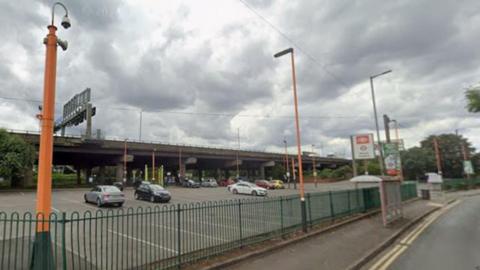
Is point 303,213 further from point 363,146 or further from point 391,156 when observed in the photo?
point 391,156

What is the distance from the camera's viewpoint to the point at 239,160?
78750 mm

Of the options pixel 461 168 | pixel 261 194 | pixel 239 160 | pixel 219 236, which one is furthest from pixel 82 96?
pixel 461 168

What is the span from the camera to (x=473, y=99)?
41.4 feet

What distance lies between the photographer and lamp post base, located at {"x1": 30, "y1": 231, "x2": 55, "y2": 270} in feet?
18.1

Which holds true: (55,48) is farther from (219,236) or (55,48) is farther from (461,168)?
(461,168)

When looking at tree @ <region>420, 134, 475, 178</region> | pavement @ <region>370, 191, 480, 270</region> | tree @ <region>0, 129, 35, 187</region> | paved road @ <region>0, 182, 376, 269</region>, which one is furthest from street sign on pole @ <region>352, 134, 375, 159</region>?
tree @ <region>420, 134, 475, 178</region>

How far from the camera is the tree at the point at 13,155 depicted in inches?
1433

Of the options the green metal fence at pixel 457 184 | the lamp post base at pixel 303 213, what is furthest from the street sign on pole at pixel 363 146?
the green metal fence at pixel 457 184

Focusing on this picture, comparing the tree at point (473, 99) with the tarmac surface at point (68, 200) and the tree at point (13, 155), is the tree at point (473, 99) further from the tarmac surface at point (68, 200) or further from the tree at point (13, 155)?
the tree at point (13, 155)

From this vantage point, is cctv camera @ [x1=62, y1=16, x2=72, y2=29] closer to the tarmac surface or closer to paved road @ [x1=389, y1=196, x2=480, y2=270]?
paved road @ [x1=389, y1=196, x2=480, y2=270]

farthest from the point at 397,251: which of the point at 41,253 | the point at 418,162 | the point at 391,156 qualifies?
the point at 418,162

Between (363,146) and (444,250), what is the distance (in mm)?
11633

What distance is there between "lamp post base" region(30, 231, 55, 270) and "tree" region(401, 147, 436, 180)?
262 ft

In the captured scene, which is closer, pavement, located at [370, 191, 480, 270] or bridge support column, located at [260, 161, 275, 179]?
pavement, located at [370, 191, 480, 270]
